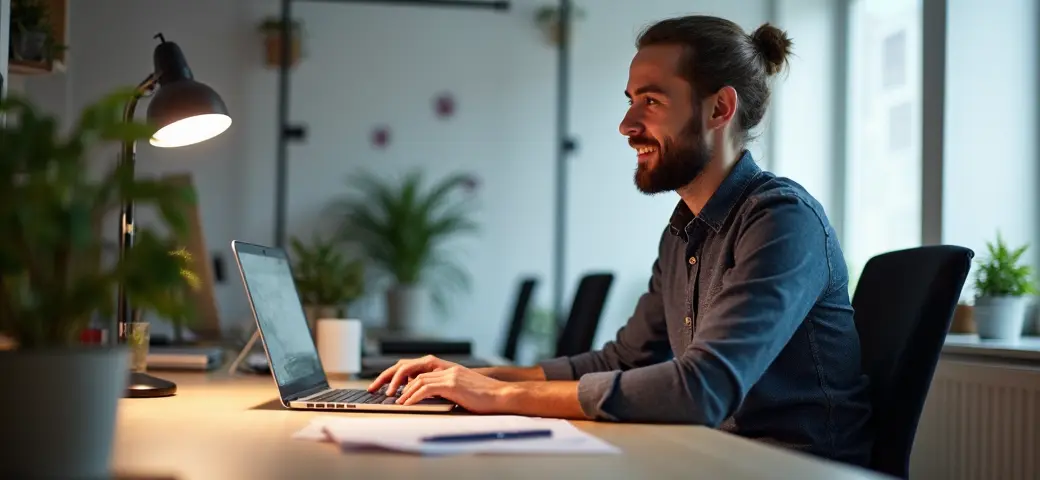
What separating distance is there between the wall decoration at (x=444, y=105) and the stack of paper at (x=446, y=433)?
4.65 meters

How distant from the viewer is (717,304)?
57.6 inches

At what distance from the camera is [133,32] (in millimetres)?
5598

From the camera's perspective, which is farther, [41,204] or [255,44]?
[255,44]

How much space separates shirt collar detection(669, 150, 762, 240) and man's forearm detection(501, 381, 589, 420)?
1.46 ft

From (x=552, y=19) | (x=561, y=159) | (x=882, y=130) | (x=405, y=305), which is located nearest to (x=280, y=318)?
(x=882, y=130)

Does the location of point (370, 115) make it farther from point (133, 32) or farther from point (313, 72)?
point (133, 32)

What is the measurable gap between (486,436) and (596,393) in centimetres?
29

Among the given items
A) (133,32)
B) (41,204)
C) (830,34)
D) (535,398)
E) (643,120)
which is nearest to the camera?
(41,204)

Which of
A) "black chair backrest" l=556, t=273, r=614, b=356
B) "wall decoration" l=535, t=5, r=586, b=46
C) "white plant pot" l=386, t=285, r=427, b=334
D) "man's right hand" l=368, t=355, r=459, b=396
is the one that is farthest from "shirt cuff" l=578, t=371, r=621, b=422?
"wall decoration" l=535, t=5, r=586, b=46

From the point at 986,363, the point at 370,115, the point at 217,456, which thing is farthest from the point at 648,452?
the point at 370,115

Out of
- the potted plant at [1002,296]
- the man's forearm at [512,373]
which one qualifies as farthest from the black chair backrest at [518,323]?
the man's forearm at [512,373]

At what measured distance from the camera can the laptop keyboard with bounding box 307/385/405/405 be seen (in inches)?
60.4

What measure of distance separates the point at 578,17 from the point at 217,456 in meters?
5.15

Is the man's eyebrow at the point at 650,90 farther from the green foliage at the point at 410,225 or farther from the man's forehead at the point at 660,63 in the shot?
the green foliage at the point at 410,225
